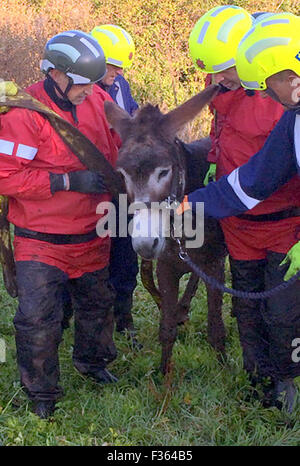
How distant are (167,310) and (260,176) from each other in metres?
1.63

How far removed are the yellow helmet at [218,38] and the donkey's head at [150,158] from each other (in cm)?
21

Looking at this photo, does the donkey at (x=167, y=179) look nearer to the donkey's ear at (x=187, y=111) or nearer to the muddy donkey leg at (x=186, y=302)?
the donkey's ear at (x=187, y=111)

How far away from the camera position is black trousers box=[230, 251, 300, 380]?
156 inches

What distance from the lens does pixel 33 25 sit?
13.2m

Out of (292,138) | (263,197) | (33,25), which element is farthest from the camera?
(33,25)

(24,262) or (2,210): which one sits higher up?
(2,210)

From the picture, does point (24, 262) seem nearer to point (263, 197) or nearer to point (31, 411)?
point (31, 411)

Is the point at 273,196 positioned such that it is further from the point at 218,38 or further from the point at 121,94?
the point at 121,94

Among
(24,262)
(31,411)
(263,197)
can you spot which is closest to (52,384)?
(31,411)

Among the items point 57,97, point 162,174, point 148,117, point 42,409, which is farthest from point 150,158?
point 42,409

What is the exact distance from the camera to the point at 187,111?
4.20 m

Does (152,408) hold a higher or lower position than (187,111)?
lower

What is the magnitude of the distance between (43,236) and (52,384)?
101cm

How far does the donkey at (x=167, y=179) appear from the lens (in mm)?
3959
